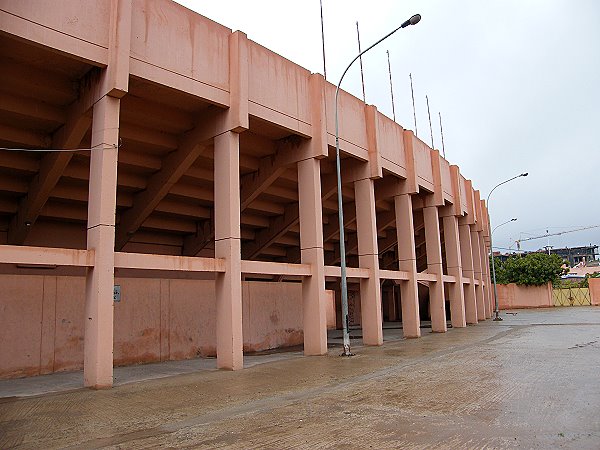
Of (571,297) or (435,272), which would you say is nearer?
(435,272)

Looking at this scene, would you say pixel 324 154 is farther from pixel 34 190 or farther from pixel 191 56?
pixel 34 190

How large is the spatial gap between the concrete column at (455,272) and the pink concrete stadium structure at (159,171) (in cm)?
399

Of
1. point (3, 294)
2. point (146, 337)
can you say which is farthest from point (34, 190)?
point (146, 337)

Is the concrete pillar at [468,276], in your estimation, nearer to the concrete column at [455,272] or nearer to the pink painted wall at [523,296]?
the concrete column at [455,272]

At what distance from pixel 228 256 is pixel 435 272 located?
567 inches

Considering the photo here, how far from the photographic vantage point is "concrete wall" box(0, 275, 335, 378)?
1241 centimetres

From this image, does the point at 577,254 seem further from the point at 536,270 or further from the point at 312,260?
the point at 312,260

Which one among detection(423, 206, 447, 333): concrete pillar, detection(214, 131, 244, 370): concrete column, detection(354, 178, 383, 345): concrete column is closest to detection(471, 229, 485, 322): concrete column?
detection(423, 206, 447, 333): concrete pillar

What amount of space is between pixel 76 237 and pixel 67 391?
33.5 feet

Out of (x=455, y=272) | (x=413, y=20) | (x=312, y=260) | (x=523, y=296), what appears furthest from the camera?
(x=523, y=296)

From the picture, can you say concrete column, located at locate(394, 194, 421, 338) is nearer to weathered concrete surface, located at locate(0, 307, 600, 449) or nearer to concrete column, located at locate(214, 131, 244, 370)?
weathered concrete surface, located at locate(0, 307, 600, 449)

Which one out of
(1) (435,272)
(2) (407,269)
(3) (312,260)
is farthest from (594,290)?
(3) (312,260)

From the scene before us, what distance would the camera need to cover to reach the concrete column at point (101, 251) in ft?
32.9

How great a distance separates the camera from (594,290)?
5228cm
